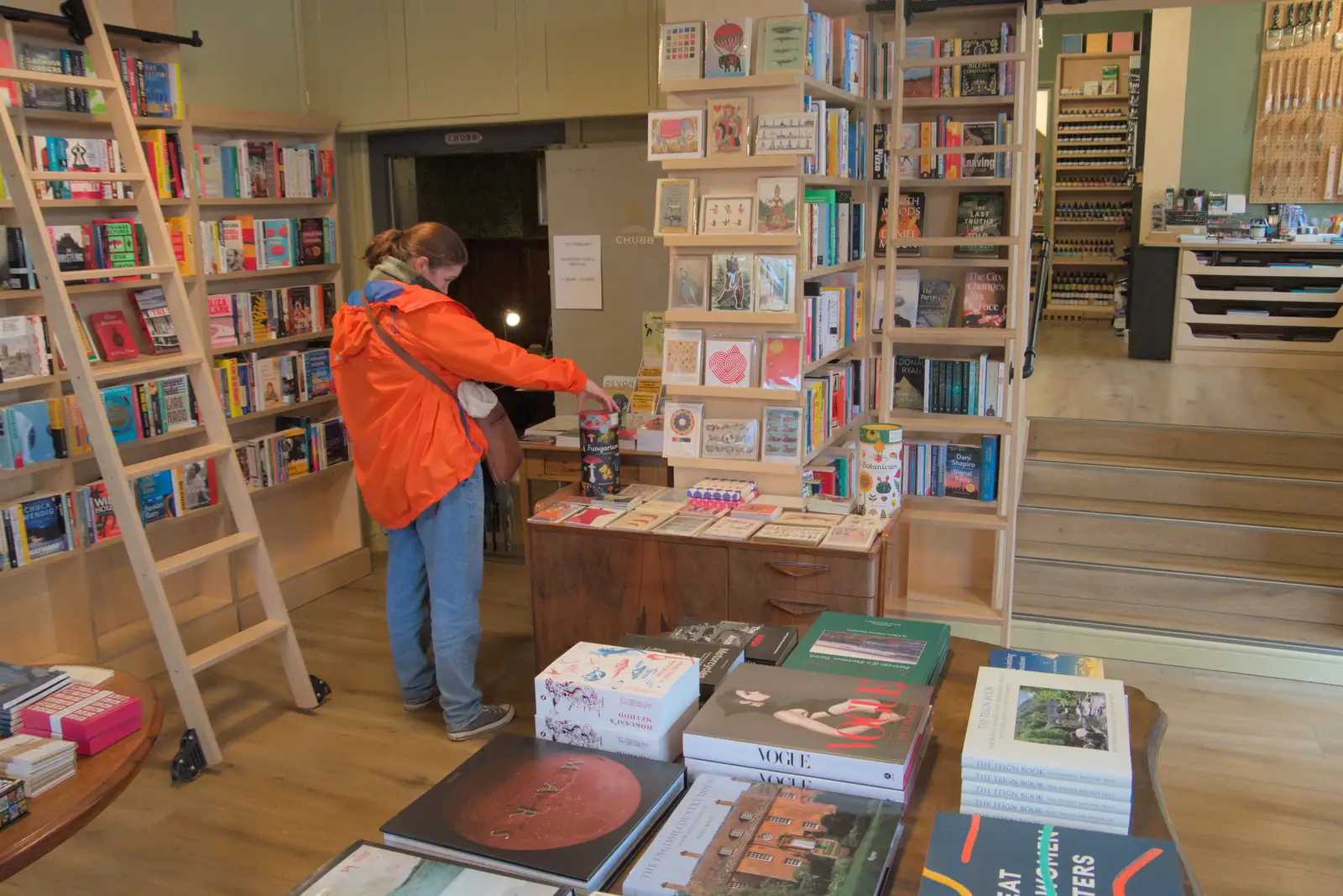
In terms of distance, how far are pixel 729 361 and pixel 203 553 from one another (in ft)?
6.49

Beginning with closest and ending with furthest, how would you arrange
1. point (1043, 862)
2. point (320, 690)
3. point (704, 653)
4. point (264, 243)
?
point (1043, 862) → point (704, 653) → point (320, 690) → point (264, 243)

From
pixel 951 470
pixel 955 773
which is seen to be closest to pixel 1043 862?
pixel 955 773

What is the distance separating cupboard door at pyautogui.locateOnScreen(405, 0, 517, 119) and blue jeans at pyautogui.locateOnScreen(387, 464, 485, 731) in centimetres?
238

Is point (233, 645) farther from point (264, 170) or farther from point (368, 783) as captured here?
point (264, 170)

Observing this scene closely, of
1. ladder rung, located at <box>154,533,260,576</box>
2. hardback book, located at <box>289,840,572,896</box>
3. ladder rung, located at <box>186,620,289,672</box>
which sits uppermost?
hardback book, located at <box>289,840,572,896</box>

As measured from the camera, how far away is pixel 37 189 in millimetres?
4098

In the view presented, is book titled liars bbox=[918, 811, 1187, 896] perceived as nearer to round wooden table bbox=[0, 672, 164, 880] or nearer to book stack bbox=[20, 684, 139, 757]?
round wooden table bbox=[0, 672, 164, 880]

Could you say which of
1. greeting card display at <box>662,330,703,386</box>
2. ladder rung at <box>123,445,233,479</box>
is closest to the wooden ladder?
ladder rung at <box>123,445,233,479</box>

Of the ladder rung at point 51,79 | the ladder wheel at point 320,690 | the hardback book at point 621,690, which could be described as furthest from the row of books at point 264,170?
the hardback book at point 621,690

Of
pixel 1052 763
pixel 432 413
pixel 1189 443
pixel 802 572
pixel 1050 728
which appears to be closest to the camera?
pixel 1052 763

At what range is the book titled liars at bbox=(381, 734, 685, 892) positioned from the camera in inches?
59.2

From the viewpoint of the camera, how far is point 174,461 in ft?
12.2

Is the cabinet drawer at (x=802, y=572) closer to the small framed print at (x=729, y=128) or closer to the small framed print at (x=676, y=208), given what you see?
the small framed print at (x=676, y=208)

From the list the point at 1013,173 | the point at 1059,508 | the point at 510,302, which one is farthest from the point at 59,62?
the point at 1059,508
